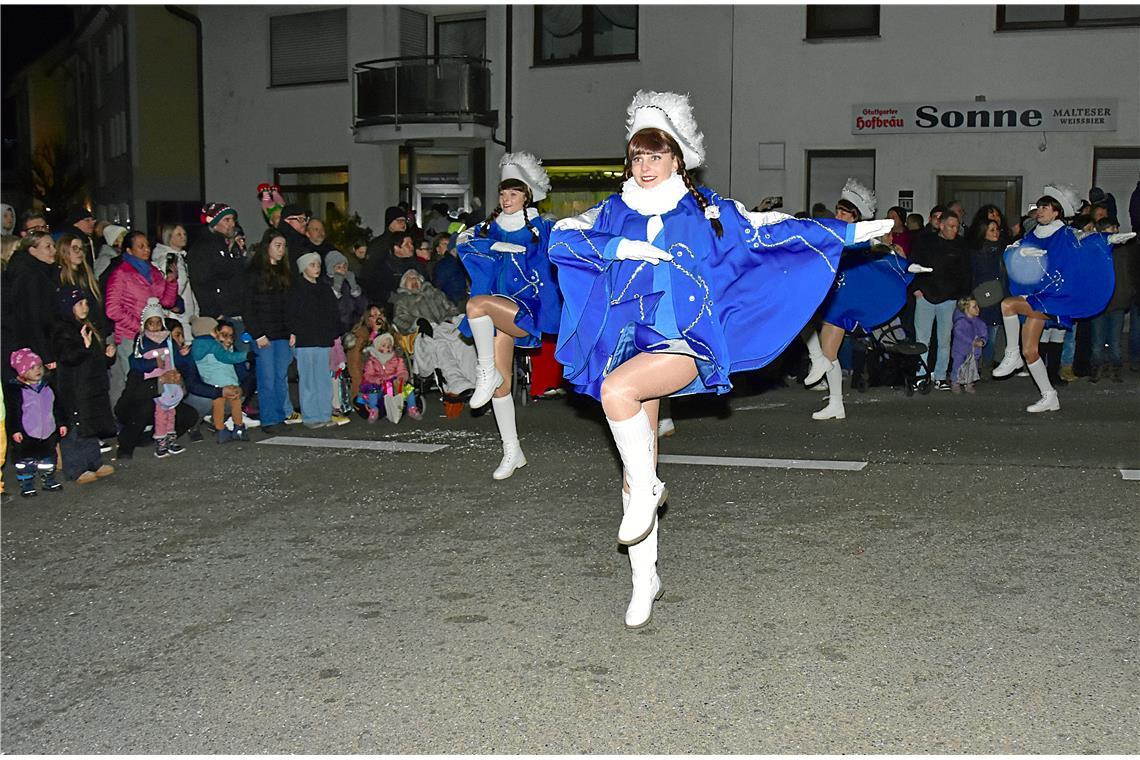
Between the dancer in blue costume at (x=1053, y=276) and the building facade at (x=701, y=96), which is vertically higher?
the building facade at (x=701, y=96)

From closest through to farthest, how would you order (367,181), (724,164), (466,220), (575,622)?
(575,622)
(466,220)
(724,164)
(367,181)

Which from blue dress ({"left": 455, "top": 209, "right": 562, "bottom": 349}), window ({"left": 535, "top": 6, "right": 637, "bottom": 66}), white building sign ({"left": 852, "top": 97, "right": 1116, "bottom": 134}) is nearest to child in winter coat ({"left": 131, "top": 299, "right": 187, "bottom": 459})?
blue dress ({"left": 455, "top": 209, "right": 562, "bottom": 349})

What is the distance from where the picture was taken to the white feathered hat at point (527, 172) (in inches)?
328

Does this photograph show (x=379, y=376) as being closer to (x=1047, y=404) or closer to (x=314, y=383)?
(x=314, y=383)

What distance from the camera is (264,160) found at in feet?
82.0

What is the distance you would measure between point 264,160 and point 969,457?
64.1 feet

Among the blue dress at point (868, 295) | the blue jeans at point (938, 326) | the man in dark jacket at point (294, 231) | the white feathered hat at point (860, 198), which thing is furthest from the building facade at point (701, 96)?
the man in dark jacket at point (294, 231)

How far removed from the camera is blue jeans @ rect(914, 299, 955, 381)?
12.5 meters

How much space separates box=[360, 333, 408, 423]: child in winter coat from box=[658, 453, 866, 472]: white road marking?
2.90 m

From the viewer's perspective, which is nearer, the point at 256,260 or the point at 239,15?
the point at 256,260

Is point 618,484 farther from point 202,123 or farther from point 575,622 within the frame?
point 202,123

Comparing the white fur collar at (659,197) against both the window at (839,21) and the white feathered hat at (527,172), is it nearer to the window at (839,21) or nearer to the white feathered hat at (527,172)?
the white feathered hat at (527,172)

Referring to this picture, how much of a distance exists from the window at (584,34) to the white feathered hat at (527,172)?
41.9 ft

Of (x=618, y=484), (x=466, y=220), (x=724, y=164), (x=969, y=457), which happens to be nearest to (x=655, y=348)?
(x=618, y=484)
